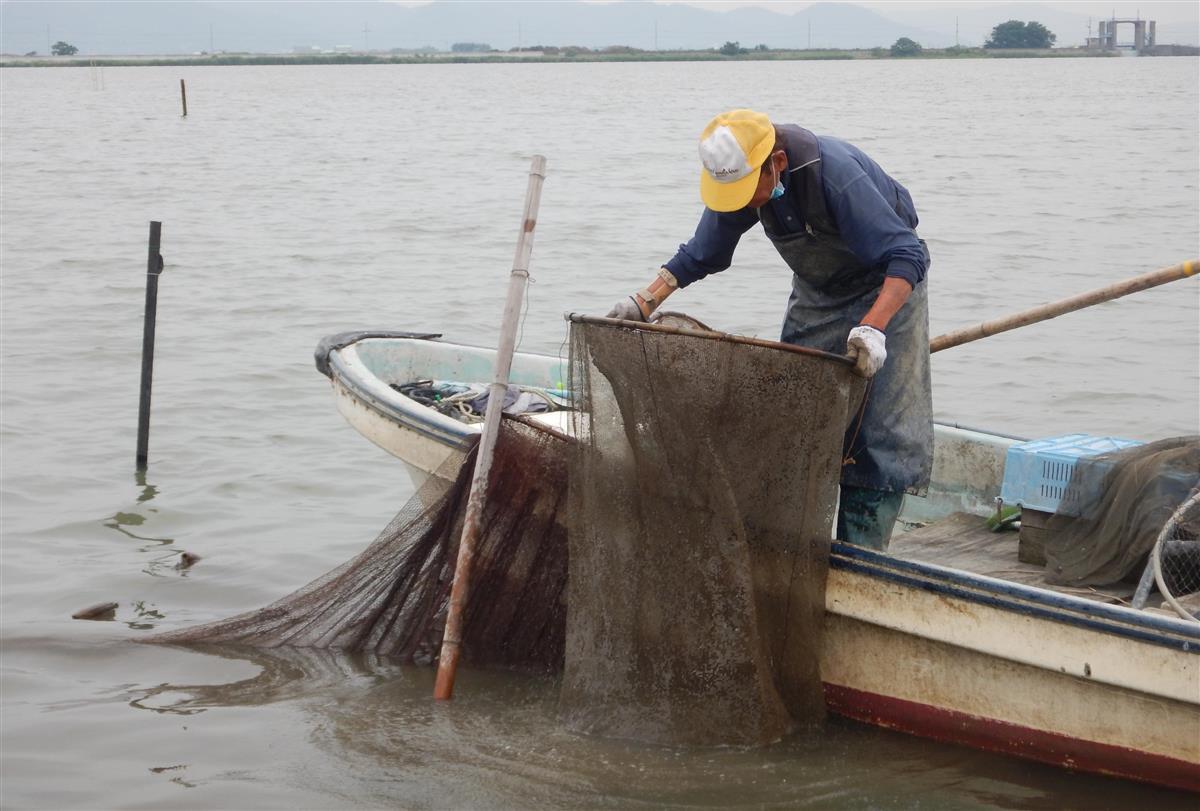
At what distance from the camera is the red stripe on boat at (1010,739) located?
437cm

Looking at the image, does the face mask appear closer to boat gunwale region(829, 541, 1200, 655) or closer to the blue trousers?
the blue trousers

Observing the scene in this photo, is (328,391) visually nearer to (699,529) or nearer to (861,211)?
(699,529)

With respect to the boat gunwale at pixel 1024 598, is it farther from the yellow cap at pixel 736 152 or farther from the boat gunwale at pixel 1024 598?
the yellow cap at pixel 736 152

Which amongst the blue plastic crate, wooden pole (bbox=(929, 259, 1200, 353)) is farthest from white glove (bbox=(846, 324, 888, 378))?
the blue plastic crate

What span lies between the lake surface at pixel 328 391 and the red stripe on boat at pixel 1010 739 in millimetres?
76

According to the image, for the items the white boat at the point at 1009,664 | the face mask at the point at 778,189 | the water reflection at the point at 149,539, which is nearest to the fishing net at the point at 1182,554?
the white boat at the point at 1009,664

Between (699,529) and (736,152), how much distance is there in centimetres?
127

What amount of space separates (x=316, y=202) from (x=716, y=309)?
11.1 m

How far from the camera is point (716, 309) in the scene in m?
13.9

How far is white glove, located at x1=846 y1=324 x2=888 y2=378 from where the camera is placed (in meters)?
4.23

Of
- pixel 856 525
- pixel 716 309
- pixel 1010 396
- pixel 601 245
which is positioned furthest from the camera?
pixel 601 245

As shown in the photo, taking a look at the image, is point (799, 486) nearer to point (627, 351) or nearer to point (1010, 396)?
point (627, 351)

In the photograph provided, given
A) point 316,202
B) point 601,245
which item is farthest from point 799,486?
point 316,202

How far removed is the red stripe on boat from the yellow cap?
187 cm
